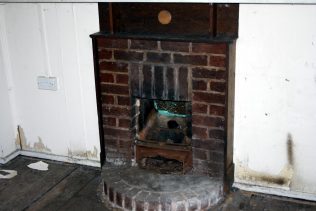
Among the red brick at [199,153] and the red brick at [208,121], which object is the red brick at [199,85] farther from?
the red brick at [199,153]

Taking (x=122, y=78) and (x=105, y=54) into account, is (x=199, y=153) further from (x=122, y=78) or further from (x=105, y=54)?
(x=105, y=54)

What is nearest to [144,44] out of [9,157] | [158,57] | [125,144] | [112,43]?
[158,57]

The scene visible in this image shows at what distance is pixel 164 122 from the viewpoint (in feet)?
10.5

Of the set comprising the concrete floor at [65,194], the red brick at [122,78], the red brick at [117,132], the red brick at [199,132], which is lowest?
the concrete floor at [65,194]

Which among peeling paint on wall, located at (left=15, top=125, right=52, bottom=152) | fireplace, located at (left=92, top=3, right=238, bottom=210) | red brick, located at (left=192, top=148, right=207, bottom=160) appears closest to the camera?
fireplace, located at (left=92, top=3, right=238, bottom=210)

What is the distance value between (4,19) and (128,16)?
3.73ft

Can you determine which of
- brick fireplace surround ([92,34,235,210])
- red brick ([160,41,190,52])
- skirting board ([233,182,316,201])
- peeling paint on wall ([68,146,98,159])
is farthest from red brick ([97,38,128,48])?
skirting board ([233,182,316,201])

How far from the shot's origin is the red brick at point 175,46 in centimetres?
277

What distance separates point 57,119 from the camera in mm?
3520

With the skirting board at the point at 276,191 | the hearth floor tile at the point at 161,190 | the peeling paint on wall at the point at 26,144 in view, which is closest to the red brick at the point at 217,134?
the hearth floor tile at the point at 161,190

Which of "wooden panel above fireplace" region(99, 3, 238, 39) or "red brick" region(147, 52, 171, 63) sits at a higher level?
"wooden panel above fireplace" region(99, 3, 238, 39)

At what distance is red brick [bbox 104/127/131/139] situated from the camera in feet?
10.4

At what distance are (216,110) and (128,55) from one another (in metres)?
0.72

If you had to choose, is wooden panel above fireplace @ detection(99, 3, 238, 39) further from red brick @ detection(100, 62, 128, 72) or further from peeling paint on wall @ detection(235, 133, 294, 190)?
peeling paint on wall @ detection(235, 133, 294, 190)
